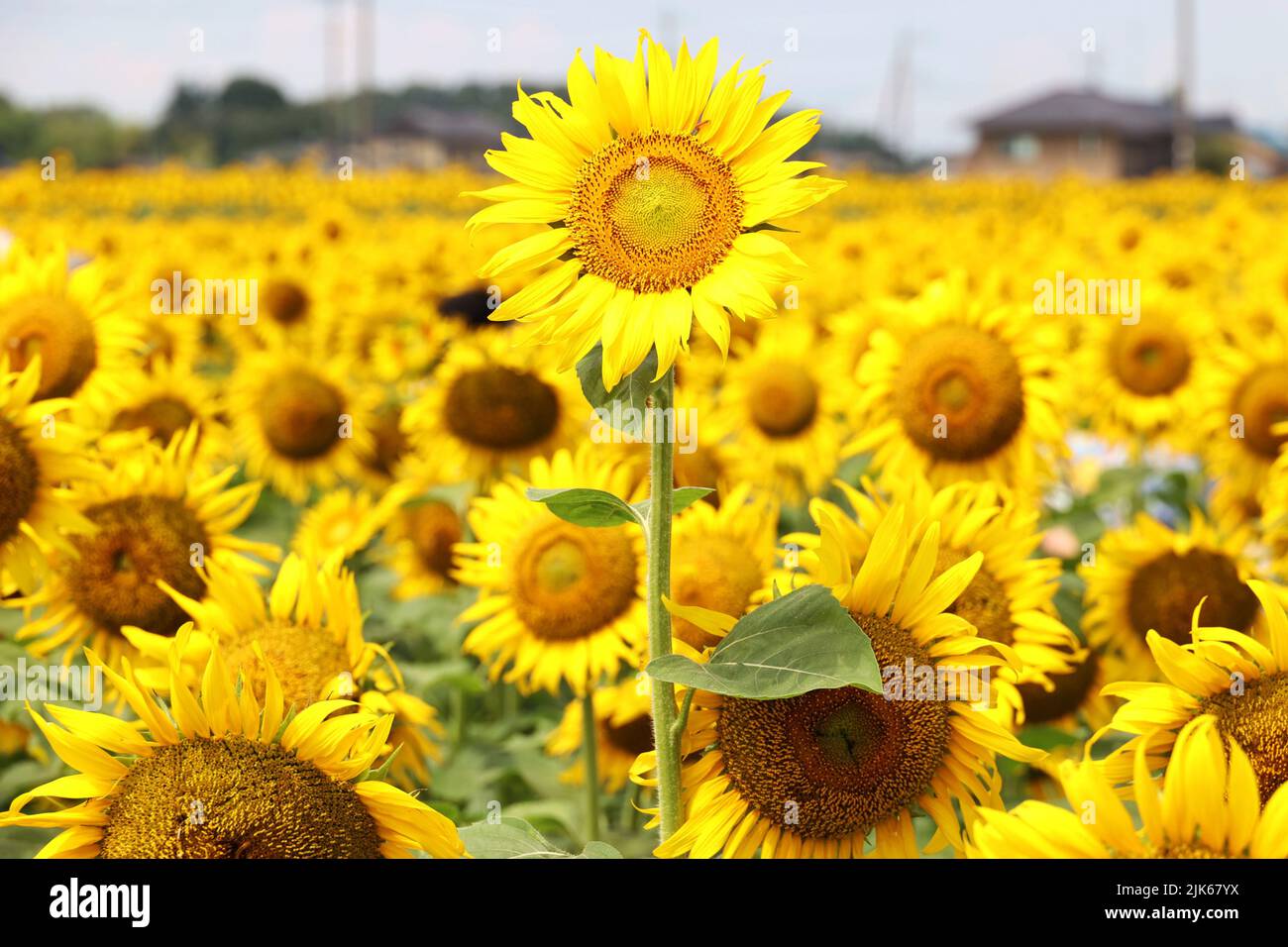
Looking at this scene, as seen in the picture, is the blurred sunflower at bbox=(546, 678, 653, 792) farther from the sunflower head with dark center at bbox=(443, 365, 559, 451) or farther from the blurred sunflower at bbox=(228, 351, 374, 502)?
the blurred sunflower at bbox=(228, 351, 374, 502)

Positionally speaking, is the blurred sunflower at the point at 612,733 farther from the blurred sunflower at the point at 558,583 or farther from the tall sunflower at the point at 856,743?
the tall sunflower at the point at 856,743

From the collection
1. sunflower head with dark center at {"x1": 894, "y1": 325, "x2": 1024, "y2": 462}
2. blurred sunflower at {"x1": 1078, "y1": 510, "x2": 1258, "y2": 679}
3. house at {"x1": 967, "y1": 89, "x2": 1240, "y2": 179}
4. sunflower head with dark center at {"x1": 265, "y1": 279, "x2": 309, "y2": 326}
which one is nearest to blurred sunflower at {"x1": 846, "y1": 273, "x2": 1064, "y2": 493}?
sunflower head with dark center at {"x1": 894, "y1": 325, "x2": 1024, "y2": 462}

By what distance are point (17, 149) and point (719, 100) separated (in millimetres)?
28742

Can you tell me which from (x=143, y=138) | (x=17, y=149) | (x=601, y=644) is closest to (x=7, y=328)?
(x=601, y=644)

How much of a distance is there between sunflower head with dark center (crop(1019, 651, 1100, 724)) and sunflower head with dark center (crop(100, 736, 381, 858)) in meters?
1.63

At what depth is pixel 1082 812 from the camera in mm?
1144

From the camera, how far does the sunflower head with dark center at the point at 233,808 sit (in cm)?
123

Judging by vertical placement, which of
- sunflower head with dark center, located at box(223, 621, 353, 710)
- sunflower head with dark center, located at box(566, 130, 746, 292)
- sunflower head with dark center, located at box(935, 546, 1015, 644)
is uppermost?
sunflower head with dark center, located at box(566, 130, 746, 292)

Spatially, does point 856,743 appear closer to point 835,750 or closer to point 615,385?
point 835,750

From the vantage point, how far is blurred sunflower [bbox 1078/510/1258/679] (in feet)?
8.51

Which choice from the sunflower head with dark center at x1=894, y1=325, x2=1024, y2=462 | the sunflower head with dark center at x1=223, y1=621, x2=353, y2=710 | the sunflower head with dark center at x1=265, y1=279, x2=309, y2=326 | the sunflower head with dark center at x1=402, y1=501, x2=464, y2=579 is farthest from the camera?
the sunflower head with dark center at x1=265, y1=279, x2=309, y2=326

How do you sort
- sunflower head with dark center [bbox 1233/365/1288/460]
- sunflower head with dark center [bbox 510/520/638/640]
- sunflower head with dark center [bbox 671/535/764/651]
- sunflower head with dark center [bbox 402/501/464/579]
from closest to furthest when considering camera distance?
1. sunflower head with dark center [bbox 671/535/764/651]
2. sunflower head with dark center [bbox 510/520/638/640]
3. sunflower head with dark center [bbox 1233/365/1288/460]
4. sunflower head with dark center [bbox 402/501/464/579]

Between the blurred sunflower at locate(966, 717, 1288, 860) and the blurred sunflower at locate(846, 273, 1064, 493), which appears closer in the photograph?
the blurred sunflower at locate(966, 717, 1288, 860)

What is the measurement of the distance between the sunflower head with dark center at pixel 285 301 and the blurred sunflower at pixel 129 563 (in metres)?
3.58
